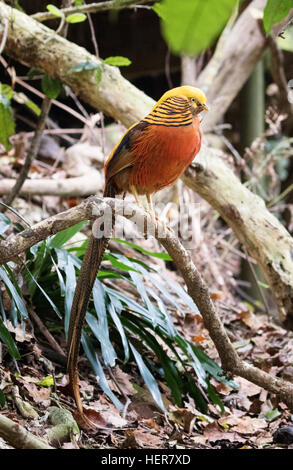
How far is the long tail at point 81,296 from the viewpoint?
188cm

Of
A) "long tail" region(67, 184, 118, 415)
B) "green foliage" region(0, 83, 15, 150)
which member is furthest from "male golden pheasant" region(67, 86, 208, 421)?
"green foliage" region(0, 83, 15, 150)

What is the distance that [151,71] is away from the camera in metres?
4.39

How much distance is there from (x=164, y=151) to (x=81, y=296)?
2.00 feet

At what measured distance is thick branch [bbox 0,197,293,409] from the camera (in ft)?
4.81

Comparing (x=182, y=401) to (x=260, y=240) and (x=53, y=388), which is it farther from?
(x=260, y=240)

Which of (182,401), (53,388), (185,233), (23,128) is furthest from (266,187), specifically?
(53,388)

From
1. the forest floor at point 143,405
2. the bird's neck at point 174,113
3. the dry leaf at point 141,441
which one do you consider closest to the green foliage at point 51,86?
the bird's neck at point 174,113

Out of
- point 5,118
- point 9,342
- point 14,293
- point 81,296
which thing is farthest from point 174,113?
point 5,118

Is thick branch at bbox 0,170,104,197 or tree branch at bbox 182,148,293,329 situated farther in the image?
thick branch at bbox 0,170,104,197

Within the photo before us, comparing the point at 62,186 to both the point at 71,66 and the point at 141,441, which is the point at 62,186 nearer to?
the point at 71,66

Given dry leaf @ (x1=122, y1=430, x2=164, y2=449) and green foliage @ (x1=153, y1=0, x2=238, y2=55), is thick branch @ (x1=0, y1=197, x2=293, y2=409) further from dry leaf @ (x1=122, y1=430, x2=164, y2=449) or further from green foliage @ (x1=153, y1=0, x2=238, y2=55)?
green foliage @ (x1=153, y1=0, x2=238, y2=55)

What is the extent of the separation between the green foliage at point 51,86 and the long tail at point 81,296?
51.2 inches

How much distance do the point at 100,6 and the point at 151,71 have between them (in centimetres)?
183
